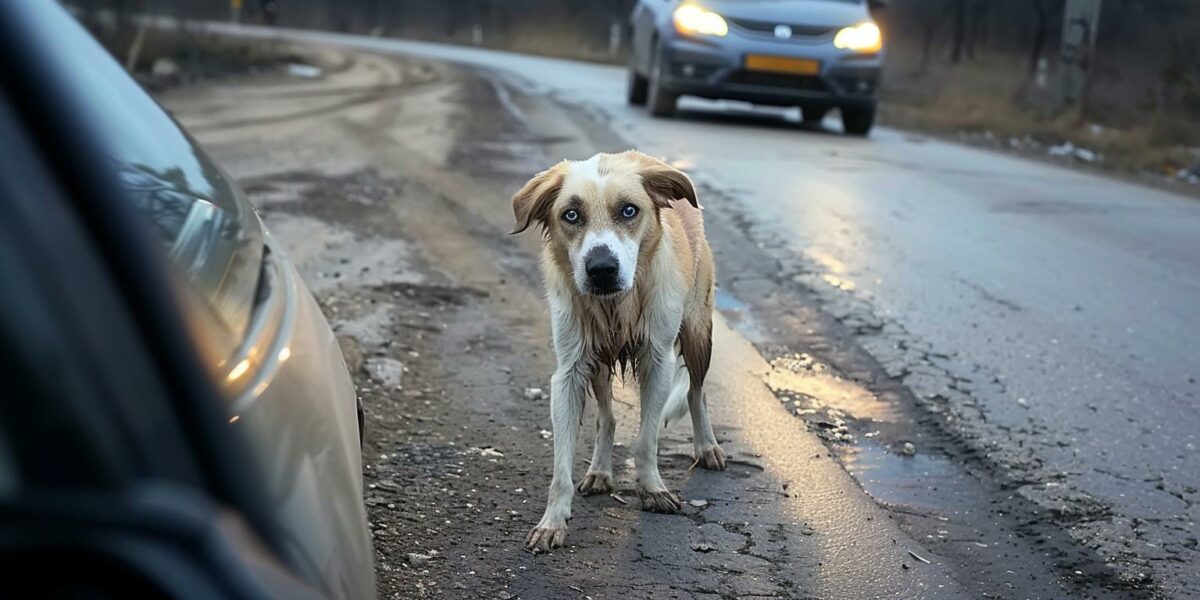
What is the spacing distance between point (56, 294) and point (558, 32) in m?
47.3

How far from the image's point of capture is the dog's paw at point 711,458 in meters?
4.51

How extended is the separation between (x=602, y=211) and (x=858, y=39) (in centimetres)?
1131

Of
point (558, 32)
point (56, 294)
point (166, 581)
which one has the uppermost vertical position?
point (56, 294)

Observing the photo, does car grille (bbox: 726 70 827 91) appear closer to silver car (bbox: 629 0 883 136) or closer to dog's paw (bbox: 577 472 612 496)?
silver car (bbox: 629 0 883 136)

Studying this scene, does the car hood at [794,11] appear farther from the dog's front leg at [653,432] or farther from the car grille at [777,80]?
the dog's front leg at [653,432]

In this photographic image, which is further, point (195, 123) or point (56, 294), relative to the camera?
point (195, 123)

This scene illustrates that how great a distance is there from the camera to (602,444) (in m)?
4.31

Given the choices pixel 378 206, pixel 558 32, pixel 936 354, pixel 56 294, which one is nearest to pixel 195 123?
pixel 378 206

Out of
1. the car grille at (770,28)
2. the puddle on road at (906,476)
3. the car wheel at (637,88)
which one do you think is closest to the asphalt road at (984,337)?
the puddle on road at (906,476)

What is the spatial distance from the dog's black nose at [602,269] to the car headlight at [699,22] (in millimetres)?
11294

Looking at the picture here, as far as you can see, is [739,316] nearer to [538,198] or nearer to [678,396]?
[678,396]

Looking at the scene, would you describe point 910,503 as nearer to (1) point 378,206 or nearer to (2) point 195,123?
(1) point 378,206

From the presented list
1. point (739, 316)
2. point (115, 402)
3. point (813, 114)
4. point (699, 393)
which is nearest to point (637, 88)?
point (813, 114)

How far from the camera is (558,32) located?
47.7m
